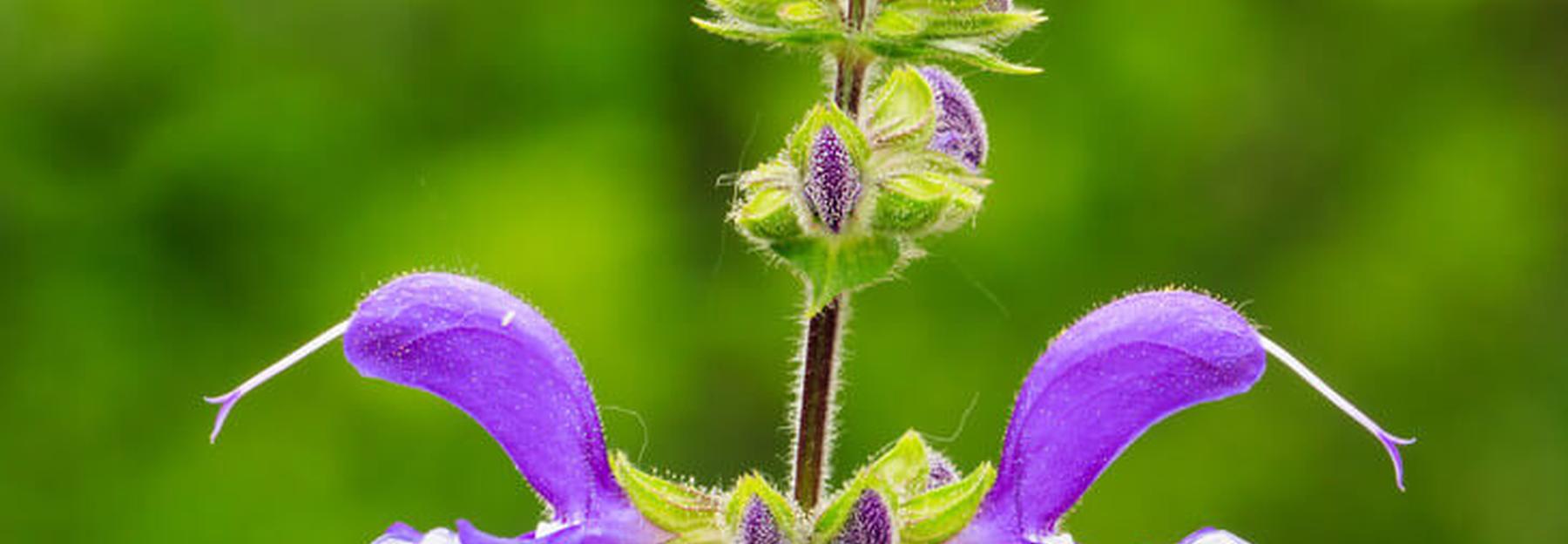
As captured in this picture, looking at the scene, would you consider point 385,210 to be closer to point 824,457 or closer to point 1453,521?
point 1453,521

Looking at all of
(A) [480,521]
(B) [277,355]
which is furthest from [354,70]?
(A) [480,521]

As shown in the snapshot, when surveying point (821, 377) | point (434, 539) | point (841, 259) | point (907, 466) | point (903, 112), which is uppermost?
point (903, 112)

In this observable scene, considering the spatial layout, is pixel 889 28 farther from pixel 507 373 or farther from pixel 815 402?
pixel 507 373

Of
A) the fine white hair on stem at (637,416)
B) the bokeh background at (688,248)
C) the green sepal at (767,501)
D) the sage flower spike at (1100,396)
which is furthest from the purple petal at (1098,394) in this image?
the bokeh background at (688,248)

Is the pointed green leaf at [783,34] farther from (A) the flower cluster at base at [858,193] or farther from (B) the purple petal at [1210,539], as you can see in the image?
(B) the purple petal at [1210,539]

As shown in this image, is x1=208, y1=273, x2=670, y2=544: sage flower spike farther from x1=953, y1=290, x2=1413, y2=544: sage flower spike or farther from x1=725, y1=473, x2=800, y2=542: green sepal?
x1=953, y1=290, x2=1413, y2=544: sage flower spike

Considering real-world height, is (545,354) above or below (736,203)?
below

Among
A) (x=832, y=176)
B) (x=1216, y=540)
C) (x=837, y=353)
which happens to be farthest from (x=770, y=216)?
(x=1216, y=540)
